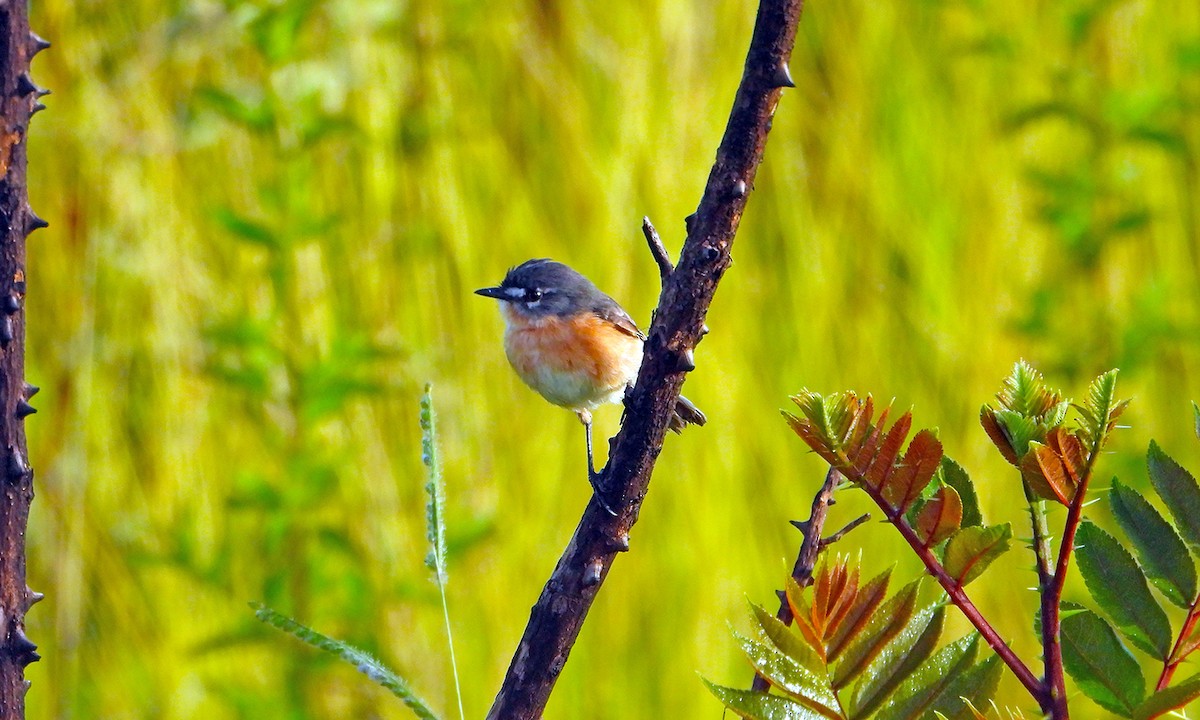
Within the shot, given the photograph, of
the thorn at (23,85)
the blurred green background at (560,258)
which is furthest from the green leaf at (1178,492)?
the blurred green background at (560,258)

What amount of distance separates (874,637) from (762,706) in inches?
3.3

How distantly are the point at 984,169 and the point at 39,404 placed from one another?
10.2 ft

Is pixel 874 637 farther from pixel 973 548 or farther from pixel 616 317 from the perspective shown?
pixel 616 317

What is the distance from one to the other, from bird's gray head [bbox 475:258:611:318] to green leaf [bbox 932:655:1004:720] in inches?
92.1

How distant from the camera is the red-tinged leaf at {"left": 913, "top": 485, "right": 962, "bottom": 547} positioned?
0.75 metres

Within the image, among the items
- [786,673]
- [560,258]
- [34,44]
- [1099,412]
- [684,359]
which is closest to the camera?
[1099,412]

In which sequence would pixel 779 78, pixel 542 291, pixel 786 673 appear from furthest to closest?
pixel 542 291, pixel 779 78, pixel 786 673

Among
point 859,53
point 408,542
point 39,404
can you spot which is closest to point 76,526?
point 39,404

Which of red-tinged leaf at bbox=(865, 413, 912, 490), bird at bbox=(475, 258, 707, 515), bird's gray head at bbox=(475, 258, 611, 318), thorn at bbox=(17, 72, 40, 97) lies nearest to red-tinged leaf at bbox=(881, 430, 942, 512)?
red-tinged leaf at bbox=(865, 413, 912, 490)

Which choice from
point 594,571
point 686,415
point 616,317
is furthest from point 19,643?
point 616,317

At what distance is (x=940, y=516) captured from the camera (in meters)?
0.76

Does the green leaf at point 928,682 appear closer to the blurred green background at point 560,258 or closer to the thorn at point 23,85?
the thorn at point 23,85

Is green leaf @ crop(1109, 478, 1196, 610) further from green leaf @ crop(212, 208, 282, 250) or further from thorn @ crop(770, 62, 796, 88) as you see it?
green leaf @ crop(212, 208, 282, 250)

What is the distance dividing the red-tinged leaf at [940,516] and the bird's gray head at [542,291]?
235 centimetres
